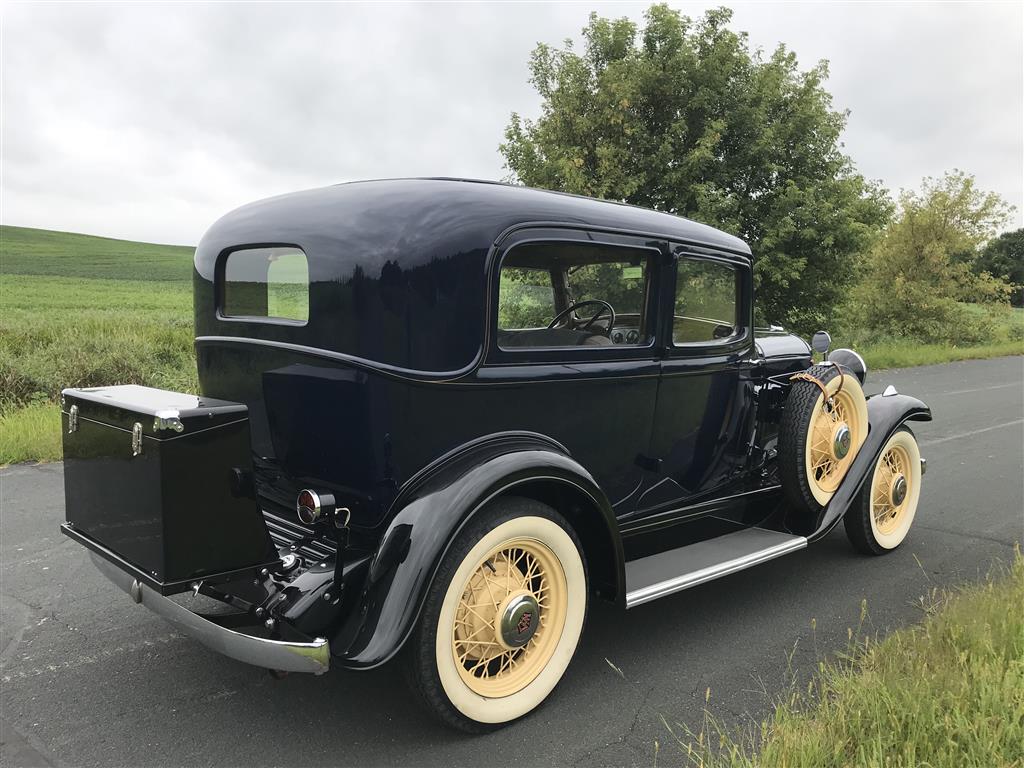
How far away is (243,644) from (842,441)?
10.0 feet

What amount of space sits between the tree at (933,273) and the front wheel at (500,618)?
1905cm

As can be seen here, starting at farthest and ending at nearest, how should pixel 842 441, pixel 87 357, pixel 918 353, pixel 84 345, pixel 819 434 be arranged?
pixel 918 353, pixel 84 345, pixel 87 357, pixel 842 441, pixel 819 434

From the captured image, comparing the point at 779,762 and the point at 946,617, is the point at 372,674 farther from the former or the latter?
the point at 946,617

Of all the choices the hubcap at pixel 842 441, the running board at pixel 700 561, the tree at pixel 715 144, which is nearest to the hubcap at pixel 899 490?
the hubcap at pixel 842 441

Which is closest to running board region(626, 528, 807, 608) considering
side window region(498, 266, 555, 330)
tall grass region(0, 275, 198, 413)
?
side window region(498, 266, 555, 330)

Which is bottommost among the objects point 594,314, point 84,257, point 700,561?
point 700,561

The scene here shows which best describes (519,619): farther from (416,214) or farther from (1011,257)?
(1011,257)

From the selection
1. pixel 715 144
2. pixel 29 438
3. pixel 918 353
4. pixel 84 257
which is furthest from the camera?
pixel 84 257

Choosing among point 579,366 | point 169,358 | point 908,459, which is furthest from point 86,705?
point 169,358

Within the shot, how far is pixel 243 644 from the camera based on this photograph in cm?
219

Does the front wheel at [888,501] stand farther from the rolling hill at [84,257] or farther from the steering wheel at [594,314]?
the rolling hill at [84,257]

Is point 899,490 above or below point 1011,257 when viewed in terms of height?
below

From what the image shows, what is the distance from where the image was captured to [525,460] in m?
2.46

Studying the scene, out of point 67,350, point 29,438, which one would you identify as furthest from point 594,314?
point 67,350
